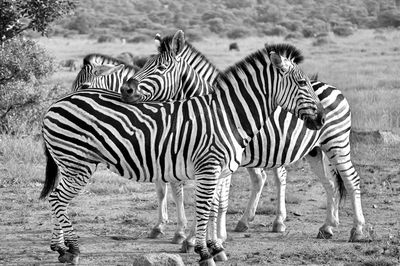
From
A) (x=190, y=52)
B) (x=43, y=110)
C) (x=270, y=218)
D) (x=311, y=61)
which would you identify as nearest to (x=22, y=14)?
(x=43, y=110)

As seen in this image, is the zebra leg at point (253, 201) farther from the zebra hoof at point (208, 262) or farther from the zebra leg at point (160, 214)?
the zebra hoof at point (208, 262)

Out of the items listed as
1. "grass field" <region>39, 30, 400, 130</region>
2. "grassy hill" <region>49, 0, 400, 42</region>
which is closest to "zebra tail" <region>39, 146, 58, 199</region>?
"grass field" <region>39, 30, 400, 130</region>

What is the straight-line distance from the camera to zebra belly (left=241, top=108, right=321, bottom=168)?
320 inches

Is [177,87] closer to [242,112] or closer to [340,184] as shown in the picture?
[242,112]

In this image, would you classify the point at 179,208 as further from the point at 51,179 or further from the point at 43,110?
the point at 43,110

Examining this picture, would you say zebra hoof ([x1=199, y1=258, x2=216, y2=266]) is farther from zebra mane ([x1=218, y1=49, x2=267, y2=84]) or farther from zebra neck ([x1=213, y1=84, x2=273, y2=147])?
zebra mane ([x1=218, y1=49, x2=267, y2=84])

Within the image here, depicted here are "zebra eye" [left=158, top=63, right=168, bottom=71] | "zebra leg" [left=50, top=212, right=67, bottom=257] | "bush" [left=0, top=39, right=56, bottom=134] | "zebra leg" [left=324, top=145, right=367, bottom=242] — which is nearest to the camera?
"zebra leg" [left=50, top=212, right=67, bottom=257]

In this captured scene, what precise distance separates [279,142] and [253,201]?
1.04 m

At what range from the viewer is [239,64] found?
7363mm

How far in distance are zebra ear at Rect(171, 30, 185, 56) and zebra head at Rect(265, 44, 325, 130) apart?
120 cm

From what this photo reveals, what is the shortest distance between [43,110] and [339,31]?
134ft

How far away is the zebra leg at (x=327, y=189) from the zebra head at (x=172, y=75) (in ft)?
5.54

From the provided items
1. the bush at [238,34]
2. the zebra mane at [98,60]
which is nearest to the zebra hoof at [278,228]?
the zebra mane at [98,60]

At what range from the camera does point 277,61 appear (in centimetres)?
719
